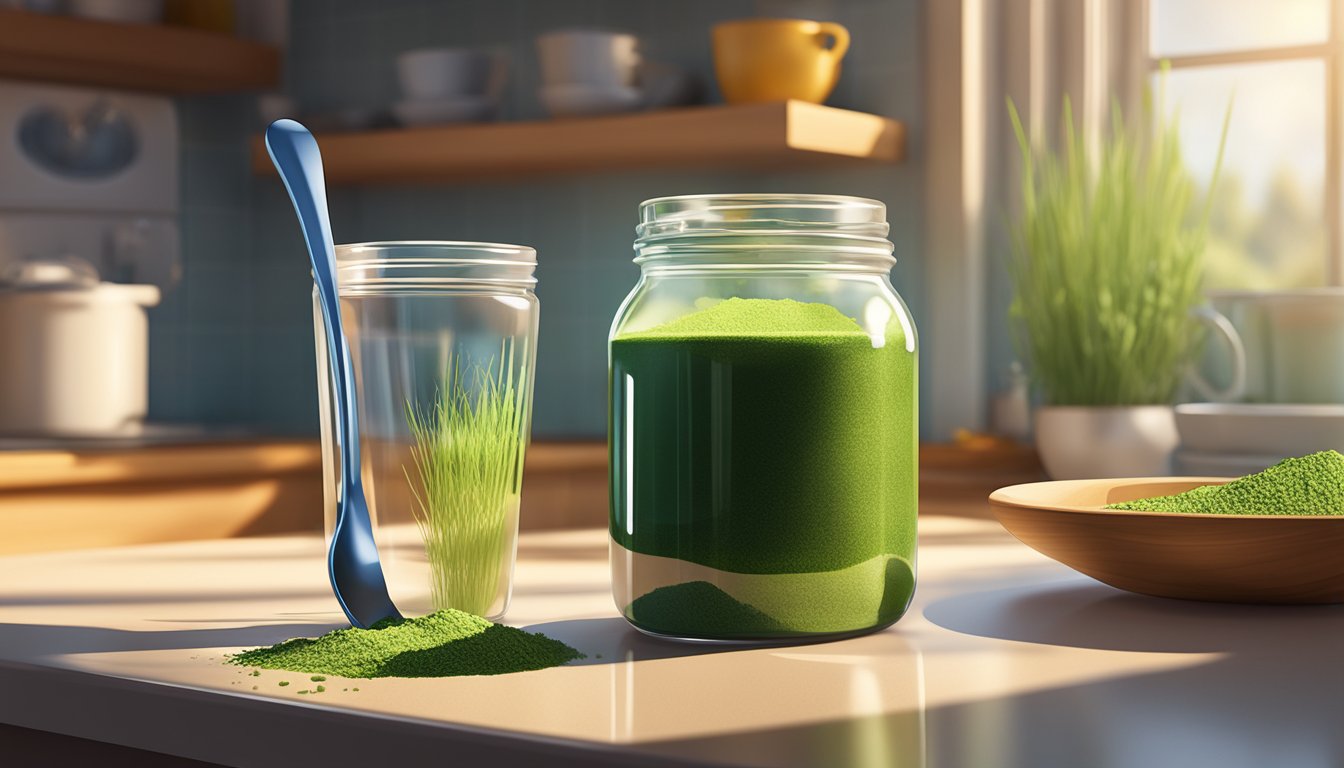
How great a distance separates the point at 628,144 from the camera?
2189mm

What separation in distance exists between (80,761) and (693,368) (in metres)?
0.30

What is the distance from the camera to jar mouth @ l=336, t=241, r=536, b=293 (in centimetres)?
68

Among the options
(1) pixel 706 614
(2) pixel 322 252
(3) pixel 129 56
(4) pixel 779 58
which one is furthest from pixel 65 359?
(1) pixel 706 614

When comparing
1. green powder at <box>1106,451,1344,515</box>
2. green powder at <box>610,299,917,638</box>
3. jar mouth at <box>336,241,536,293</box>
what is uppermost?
jar mouth at <box>336,241,536,293</box>

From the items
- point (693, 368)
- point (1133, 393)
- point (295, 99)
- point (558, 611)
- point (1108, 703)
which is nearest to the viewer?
point (1108, 703)

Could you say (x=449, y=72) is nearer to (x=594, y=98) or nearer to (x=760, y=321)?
(x=594, y=98)

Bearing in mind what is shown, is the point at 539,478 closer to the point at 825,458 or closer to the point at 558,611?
the point at 558,611

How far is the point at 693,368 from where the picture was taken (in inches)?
24.7

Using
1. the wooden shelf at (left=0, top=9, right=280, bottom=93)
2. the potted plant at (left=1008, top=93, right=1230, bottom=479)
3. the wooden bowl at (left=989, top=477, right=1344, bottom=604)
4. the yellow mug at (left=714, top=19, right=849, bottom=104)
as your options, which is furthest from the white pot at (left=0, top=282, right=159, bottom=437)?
the wooden bowl at (left=989, top=477, right=1344, bottom=604)

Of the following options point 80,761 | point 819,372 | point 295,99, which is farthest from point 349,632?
point 295,99

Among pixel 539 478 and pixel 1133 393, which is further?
pixel 539 478

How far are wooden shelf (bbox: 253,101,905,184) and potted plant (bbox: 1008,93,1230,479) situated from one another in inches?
11.0

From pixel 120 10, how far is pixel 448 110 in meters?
0.59

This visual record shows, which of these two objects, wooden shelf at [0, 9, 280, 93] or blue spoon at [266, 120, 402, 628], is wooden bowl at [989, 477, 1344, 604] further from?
wooden shelf at [0, 9, 280, 93]
